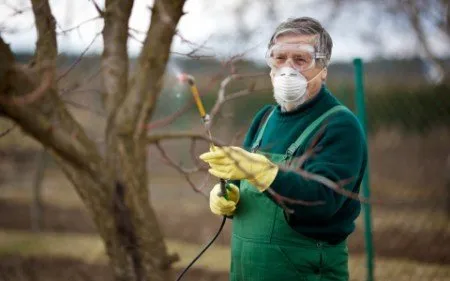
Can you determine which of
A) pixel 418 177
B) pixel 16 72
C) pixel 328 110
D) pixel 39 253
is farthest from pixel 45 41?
pixel 418 177

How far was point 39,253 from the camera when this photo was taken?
21.0ft

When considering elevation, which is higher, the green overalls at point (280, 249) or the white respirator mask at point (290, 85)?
the white respirator mask at point (290, 85)

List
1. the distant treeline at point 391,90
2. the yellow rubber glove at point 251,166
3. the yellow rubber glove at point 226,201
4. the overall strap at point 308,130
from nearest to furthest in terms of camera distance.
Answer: the yellow rubber glove at point 251,166 < the overall strap at point 308,130 < the yellow rubber glove at point 226,201 < the distant treeline at point 391,90

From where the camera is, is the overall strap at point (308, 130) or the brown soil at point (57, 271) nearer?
the overall strap at point (308, 130)

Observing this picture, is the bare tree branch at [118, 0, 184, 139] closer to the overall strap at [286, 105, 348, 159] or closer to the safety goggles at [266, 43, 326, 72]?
the safety goggles at [266, 43, 326, 72]

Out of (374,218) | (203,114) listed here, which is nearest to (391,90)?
(374,218)

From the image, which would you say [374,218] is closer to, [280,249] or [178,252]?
[178,252]

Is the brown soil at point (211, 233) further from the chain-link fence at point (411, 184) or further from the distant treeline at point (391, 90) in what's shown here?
the distant treeline at point (391, 90)

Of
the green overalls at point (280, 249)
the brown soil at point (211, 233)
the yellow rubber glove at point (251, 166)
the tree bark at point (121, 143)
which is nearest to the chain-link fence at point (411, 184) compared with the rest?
the brown soil at point (211, 233)

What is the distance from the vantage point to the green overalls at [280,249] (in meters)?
2.16

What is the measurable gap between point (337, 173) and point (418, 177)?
4.94 metres

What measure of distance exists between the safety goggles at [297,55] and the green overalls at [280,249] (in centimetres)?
20

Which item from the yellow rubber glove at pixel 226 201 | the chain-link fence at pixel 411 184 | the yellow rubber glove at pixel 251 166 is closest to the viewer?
the yellow rubber glove at pixel 251 166

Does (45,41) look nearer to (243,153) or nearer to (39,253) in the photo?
(243,153)
